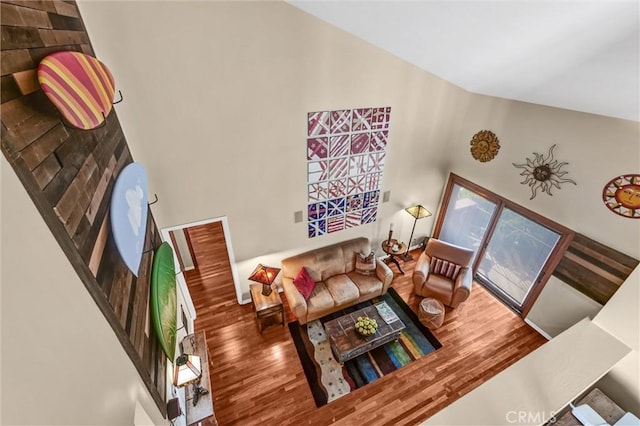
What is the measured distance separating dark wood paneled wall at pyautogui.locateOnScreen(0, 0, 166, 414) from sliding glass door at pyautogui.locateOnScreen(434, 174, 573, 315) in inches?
207

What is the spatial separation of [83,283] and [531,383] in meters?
4.18

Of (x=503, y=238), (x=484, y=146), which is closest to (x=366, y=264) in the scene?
(x=503, y=238)

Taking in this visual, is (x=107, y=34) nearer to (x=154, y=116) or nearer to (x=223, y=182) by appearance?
(x=154, y=116)

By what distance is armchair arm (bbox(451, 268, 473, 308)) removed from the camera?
4.51 meters

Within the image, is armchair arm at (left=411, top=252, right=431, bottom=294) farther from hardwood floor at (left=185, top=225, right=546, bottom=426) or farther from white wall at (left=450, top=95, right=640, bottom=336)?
white wall at (left=450, top=95, right=640, bottom=336)

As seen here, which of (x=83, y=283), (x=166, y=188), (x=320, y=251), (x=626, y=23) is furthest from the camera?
(x=320, y=251)

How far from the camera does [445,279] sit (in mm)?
4887

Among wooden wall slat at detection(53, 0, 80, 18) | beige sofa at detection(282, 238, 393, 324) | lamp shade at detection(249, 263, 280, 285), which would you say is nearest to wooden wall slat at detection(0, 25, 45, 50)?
wooden wall slat at detection(53, 0, 80, 18)

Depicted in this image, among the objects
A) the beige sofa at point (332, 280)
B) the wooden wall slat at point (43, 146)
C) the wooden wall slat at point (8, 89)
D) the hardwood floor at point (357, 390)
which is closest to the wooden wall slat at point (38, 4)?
the wooden wall slat at point (8, 89)

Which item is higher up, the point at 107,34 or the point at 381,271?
the point at 107,34

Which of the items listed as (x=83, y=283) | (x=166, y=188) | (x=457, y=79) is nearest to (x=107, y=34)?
(x=166, y=188)

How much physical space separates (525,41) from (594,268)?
3.10 meters

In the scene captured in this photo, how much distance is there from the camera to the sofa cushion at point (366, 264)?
4941 millimetres

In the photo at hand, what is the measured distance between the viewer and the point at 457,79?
156 inches
